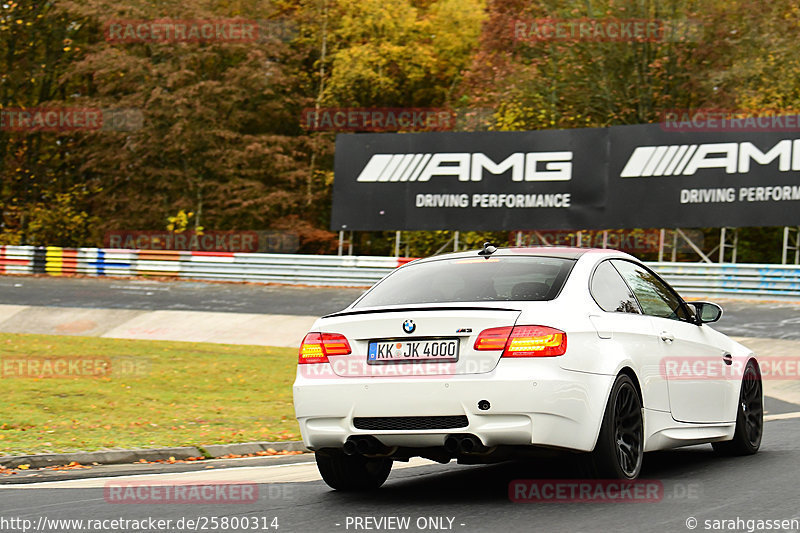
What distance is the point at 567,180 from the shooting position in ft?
96.3

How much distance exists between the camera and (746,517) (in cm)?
588

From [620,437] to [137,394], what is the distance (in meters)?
9.28

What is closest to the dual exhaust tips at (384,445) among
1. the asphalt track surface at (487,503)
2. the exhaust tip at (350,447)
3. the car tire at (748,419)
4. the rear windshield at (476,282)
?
the exhaust tip at (350,447)

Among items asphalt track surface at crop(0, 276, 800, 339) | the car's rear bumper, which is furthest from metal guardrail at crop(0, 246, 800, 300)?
the car's rear bumper

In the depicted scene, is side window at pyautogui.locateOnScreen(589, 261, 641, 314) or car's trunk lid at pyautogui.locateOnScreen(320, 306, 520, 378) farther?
side window at pyautogui.locateOnScreen(589, 261, 641, 314)

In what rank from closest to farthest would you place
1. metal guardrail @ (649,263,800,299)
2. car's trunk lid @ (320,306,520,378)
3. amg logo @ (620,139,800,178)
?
car's trunk lid @ (320,306,520,378) < metal guardrail @ (649,263,800,299) < amg logo @ (620,139,800,178)

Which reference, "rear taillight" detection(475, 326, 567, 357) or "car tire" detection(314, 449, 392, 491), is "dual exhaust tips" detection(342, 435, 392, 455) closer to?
"car tire" detection(314, 449, 392, 491)

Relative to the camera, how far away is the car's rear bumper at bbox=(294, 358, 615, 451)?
20.5 feet

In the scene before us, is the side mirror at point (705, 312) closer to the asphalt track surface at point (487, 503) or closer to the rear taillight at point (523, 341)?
the asphalt track surface at point (487, 503)

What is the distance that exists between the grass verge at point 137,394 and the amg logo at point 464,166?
429 inches

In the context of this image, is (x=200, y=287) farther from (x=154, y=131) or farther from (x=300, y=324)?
(x=154, y=131)

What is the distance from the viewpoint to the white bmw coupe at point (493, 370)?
20.7 feet

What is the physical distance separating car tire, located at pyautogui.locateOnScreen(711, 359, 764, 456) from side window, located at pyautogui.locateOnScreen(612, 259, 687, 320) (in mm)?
1018

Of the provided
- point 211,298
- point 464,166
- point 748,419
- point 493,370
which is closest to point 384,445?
point 493,370
